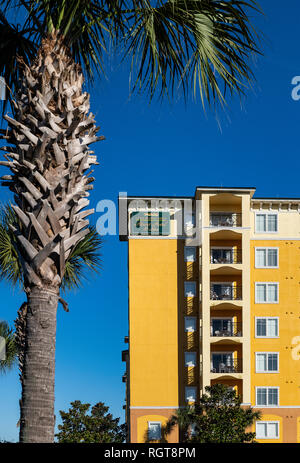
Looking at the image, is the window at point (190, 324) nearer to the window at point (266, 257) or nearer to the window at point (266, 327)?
the window at point (266, 327)

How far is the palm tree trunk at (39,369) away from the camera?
7.75m

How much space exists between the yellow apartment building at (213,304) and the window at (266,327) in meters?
0.08

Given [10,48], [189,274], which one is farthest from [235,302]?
[10,48]

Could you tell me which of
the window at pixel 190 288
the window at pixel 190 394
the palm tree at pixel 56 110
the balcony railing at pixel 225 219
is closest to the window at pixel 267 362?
the window at pixel 190 394

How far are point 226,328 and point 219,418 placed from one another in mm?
11093

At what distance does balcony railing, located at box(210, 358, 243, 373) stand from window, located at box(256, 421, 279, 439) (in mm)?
4573

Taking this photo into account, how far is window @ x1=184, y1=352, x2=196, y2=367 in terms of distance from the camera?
5784 cm

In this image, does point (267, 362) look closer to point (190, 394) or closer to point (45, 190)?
point (190, 394)

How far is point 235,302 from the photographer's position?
57.5 metres
